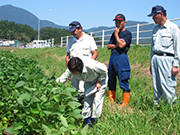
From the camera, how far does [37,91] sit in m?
2.88

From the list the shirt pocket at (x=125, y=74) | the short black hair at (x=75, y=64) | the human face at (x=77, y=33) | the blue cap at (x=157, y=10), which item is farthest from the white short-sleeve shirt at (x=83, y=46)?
the blue cap at (x=157, y=10)

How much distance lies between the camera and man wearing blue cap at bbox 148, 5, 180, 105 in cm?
357

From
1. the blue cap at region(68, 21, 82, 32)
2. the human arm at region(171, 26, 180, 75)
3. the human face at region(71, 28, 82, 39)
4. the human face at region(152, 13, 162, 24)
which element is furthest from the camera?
the human face at region(71, 28, 82, 39)

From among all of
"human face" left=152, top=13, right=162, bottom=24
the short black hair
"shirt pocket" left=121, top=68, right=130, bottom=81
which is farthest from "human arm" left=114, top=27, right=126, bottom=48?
the short black hair

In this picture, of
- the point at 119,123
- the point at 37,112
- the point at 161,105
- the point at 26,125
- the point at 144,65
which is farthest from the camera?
the point at 144,65

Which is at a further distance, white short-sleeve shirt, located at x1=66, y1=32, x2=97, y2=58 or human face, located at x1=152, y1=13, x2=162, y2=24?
white short-sleeve shirt, located at x1=66, y1=32, x2=97, y2=58

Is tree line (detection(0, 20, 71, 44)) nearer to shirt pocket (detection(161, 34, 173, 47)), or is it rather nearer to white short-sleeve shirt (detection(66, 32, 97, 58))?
white short-sleeve shirt (detection(66, 32, 97, 58))

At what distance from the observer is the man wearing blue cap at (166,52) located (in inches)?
141

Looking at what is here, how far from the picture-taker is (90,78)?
339cm

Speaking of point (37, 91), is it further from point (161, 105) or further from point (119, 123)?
point (161, 105)

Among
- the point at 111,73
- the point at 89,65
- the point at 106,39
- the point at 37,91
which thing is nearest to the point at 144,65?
the point at 111,73

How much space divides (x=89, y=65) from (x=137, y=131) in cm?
107

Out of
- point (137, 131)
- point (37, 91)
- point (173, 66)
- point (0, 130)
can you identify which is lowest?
point (0, 130)

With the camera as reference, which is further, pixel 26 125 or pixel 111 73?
pixel 111 73
